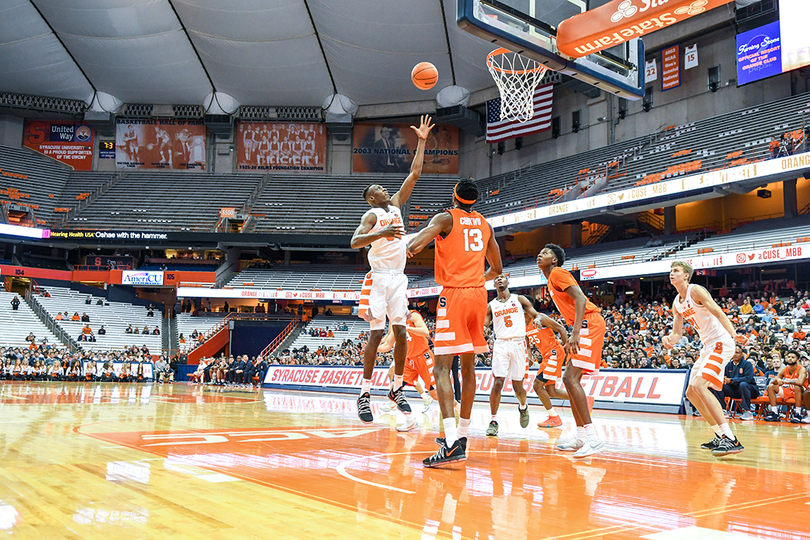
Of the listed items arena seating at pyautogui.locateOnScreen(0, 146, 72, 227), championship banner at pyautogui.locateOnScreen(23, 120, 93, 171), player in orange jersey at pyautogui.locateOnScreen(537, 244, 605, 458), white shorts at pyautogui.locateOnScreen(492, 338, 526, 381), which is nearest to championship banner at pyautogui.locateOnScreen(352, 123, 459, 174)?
championship banner at pyautogui.locateOnScreen(23, 120, 93, 171)

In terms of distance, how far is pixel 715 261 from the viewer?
22.0 m

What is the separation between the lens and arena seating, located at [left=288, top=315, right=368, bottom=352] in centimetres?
3322

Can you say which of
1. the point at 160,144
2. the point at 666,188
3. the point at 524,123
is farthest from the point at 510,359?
the point at 160,144

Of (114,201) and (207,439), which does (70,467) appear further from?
(114,201)

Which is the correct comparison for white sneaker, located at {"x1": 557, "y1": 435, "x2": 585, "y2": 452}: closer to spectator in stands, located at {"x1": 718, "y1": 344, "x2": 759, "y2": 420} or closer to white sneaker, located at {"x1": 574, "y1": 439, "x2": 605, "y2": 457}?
white sneaker, located at {"x1": 574, "y1": 439, "x2": 605, "y2": 457}

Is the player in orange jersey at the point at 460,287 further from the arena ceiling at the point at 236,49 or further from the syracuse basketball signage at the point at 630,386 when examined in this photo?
the arena ceiling at the point at 236,49

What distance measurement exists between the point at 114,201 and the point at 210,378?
54.9ft

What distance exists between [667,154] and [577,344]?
24501mm

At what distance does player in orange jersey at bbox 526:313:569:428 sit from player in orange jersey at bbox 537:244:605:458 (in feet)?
4.62

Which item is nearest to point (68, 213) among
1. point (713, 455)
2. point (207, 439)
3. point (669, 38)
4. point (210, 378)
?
point (210, 378)

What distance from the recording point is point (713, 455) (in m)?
5.72

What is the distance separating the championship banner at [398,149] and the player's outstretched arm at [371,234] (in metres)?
35.5

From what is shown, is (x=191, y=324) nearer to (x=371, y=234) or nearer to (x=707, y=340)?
(x=371, y=234)

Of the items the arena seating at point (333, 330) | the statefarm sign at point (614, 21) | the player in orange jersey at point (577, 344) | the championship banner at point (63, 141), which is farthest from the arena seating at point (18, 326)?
the player in orange jersey at point (577, 344)
